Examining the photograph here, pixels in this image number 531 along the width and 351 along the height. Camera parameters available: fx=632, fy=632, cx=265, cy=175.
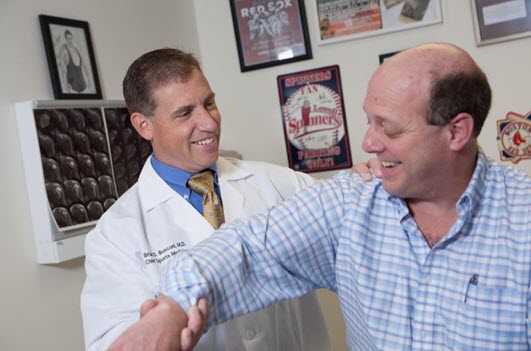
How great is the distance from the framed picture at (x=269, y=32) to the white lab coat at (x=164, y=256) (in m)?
1.09

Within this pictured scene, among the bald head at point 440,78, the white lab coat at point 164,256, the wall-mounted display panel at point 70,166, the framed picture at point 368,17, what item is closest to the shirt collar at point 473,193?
the bald head at point 440,78

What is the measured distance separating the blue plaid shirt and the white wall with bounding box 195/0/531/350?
4.41 feet

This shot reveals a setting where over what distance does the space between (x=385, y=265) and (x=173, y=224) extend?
25.2 inches

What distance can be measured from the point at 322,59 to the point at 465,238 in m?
1.73

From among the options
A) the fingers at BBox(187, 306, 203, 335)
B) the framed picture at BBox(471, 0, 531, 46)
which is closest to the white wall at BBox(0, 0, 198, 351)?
the fingers at BBox(187, 306, 203, 335)

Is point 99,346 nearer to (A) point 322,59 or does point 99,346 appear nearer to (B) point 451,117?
(B) point 451,117

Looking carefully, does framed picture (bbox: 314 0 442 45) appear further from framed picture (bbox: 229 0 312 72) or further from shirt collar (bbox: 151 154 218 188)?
shirt collar (bbox: 151 154 218 188)

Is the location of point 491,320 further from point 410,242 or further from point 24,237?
point 24,237

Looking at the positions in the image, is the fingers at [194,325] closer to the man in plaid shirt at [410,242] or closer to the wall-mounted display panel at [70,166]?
the man in plaid shirt at [410,242]

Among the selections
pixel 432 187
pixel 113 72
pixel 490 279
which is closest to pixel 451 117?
pixel 432 187

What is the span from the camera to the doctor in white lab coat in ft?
5.13

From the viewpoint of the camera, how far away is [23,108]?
6.37 ft

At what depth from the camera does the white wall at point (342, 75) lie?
8.49 feet

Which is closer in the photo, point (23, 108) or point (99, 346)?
point (99, 346)
